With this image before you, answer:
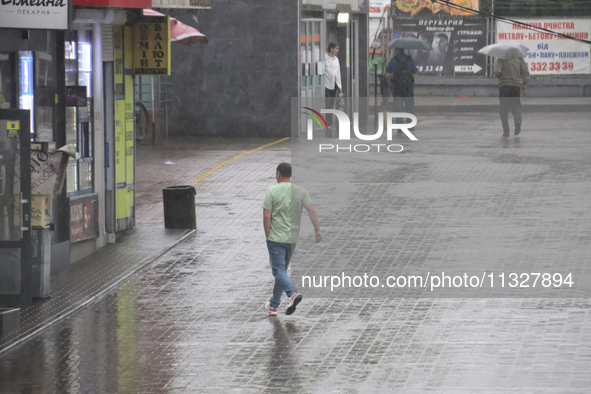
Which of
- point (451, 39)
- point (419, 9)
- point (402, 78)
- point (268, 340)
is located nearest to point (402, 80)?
point (402, 78)

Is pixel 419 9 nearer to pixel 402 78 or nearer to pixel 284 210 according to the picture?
pixel 402 78

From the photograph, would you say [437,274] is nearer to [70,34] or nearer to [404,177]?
[70,34]

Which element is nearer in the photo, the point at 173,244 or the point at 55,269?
the point at 55,269

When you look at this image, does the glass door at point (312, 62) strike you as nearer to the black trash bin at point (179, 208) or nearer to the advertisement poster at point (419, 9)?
the black trash bin at point (179, 208)

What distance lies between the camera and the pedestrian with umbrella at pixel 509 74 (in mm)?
21375

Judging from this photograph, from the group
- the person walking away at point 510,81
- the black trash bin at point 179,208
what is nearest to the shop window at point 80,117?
the black trash bin at point 179,208

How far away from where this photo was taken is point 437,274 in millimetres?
9719

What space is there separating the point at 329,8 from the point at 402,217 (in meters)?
12.4

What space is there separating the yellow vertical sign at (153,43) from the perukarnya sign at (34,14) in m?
3.39

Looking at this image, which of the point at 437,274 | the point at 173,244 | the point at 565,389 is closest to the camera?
the point at 565,389

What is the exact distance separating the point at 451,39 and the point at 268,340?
30.9 metres

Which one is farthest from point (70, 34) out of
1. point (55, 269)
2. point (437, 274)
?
point (437, 274)

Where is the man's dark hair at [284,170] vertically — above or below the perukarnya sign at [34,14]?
below

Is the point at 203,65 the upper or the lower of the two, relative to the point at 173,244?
upper
